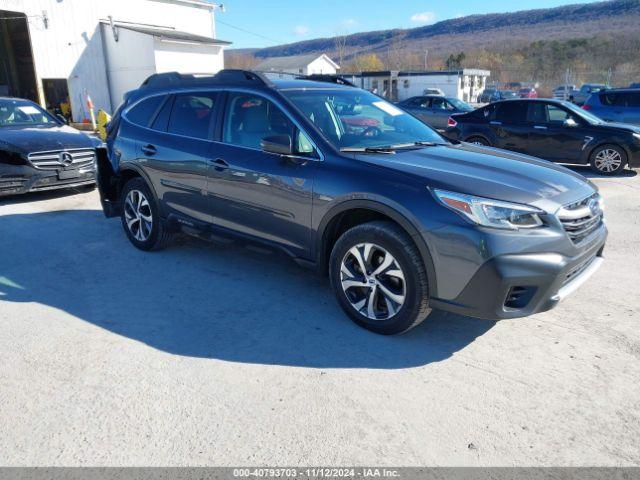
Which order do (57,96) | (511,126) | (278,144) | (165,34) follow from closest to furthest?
1. (278,144)
2. (511,126)
3. (165,34)
4. (57,96)

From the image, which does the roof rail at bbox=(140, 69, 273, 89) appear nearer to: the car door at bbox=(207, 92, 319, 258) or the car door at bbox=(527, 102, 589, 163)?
the car door at bbox=(207, 92, 319, 258)

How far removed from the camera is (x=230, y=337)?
360 centimetres

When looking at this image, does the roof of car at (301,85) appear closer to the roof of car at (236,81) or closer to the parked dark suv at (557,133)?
the roof of car at (236,81)

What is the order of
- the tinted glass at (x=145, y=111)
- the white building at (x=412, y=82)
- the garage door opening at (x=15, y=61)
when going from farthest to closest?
1. the white building at (x=412, y=82)
2. the garage door opening at (x=15, y=61)
3. the tinted glass at (x=145, y=111)

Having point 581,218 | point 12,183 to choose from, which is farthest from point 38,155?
point 581,218

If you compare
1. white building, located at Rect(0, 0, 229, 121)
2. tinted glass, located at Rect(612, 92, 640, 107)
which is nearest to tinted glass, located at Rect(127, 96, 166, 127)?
tinted glass, located at Rect(612, 92, 640, 107)

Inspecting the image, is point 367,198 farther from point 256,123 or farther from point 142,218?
point 142,218

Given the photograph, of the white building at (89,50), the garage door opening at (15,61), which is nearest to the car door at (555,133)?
the white building at (89,50)

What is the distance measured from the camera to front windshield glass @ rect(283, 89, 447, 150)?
3.96 m

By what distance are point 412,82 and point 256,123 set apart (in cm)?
5096

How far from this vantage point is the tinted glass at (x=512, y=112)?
1083 centimetres

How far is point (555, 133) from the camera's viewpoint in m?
10.4

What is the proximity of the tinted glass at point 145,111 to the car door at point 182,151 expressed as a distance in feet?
0.43

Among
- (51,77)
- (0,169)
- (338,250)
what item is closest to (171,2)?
(51,77)
